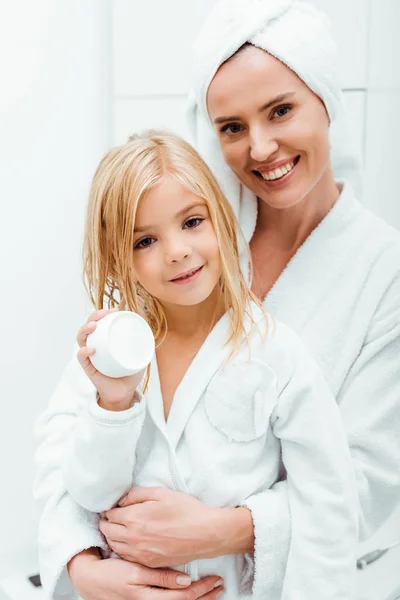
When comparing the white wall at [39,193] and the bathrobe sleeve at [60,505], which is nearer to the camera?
the bathrobe sleeve at [60,505]

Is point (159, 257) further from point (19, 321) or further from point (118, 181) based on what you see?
point (19, 321)

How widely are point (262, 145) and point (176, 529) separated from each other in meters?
0.56

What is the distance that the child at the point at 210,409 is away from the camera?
0.99 metres

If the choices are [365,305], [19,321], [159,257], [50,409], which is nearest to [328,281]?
[365,305]

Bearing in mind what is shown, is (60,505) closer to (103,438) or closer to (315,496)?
(103,438)

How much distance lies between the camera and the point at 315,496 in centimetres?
100

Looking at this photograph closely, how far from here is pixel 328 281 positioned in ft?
4.11

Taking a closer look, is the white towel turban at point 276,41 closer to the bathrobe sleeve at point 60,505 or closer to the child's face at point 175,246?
the child's face at point 175,246

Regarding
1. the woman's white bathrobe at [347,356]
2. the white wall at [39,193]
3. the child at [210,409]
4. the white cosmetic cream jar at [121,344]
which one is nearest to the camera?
the white cosmetic cream jar at [121,344]

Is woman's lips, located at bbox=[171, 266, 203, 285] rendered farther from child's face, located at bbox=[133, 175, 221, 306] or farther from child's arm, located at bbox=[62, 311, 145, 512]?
child's arm, located at bbox=[62, 311, 145, 512]

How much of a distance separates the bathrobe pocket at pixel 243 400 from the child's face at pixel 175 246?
0.12 meters

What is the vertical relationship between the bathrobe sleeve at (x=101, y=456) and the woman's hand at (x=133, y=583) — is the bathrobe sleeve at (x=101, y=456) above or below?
above

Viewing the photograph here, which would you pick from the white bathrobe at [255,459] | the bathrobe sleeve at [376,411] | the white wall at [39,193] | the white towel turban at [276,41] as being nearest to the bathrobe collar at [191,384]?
the white bathrobe at [255,459]

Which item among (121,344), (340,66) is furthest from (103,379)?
(340,66)
